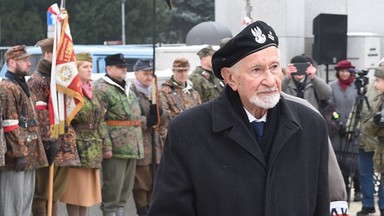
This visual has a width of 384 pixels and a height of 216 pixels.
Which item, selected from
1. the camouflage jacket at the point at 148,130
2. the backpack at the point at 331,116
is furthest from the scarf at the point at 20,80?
the backpack at the point at 331,116

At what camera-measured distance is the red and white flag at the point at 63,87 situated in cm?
916

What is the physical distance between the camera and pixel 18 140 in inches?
340

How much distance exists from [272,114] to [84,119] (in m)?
5.87

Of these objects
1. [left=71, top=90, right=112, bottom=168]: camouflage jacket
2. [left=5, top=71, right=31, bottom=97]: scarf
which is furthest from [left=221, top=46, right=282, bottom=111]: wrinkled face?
[left=71, top=90, right=112, bottom=168]: camouflage jacket

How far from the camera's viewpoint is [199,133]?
407 centimetres

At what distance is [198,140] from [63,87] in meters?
5.37

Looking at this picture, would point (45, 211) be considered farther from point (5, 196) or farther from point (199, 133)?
point (199, 133)

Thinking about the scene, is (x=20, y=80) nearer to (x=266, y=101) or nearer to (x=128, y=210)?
(x=128, y=210)

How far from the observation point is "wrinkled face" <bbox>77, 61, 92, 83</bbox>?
9969 mm

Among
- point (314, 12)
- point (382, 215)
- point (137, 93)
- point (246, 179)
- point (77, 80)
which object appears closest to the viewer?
point (246, 179)

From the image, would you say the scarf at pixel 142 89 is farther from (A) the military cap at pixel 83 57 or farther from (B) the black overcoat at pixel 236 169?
(B) the black overcoat at pixel 236 169

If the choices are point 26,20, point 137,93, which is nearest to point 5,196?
point 137,93

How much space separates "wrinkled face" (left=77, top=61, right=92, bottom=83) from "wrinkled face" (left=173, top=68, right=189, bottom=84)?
1.80 m

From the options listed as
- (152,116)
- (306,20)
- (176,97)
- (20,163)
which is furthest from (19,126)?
(306,20)
